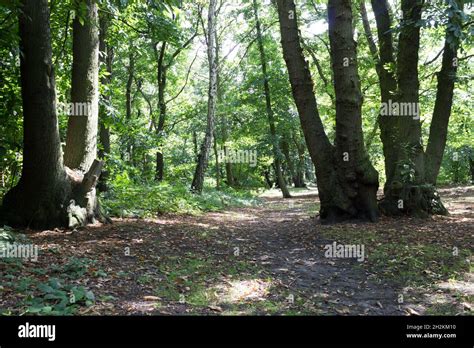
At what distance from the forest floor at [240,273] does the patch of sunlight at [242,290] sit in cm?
1

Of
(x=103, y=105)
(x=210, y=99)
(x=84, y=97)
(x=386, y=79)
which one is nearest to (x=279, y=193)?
(x=210, y=99)

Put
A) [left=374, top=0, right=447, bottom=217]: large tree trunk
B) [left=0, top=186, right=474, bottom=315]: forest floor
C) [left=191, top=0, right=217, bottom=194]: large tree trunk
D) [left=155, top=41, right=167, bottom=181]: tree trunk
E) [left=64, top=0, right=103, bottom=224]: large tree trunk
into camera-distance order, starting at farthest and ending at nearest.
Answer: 1. [left=155, top=41, right=167, bottom=181]: tree trunk
2. [left=191, top=0, right=217, bottom=194]: large tree trunk
3. [left=374, top=0, right=447, bottom=217]: large tree trunk
4. [left=64, top=0, right=103, bottom=224]: large tree trunk
5. [left=0, top=186, right=474, bottom=315]: forest floor

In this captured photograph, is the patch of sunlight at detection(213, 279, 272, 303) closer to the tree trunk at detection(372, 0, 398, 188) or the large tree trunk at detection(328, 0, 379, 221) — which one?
the large tree trunk at detection(328, 0, 379, 221)

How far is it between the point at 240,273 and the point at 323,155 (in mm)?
4937

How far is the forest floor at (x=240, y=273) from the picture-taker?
439 centimetres

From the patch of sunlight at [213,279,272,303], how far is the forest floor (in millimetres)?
12

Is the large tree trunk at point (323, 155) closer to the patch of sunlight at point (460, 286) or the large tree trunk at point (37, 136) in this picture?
the patch of sunlight at point (460, 286)

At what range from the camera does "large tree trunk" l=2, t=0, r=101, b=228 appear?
23.8 feet

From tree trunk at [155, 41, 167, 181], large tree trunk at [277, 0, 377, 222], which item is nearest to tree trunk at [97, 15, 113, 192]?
tree trunk at [155, 41, 167, 181]

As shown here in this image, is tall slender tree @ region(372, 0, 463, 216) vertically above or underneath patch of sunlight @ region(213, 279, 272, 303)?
above

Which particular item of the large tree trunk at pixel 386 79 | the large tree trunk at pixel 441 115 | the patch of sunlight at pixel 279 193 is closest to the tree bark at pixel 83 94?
the large tree trunk at pixel 386 79

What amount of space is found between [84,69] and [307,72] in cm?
504
